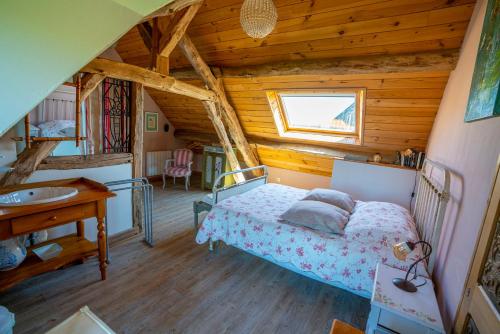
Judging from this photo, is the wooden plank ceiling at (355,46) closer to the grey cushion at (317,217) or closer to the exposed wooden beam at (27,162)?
the grey cushion at (317,217)

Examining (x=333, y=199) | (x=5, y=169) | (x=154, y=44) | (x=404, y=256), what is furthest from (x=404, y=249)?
(x=154, y=44)

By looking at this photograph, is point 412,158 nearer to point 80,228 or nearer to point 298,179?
point 298,179

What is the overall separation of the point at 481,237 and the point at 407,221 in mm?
1288

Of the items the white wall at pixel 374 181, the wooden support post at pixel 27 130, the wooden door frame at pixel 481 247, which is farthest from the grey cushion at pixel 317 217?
the wooden support post at pixel 27 130

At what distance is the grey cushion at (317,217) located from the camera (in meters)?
2.09

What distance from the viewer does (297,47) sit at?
2.89 meters

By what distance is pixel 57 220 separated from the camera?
177 cm

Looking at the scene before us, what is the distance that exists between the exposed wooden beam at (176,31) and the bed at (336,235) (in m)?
1.85

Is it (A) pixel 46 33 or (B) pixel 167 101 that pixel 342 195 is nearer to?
(A) pixel 46 33

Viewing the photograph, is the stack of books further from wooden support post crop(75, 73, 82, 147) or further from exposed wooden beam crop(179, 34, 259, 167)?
wooden support post crop(75, 73, 82, 147)

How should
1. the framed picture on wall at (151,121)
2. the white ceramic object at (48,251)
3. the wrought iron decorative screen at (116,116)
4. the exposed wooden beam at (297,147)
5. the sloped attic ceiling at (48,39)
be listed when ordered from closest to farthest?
the sloped attic ceiling at (48,39), the white ceramic object at (48,251), the wrought iron decorative screen at (116,116), the exposed wooden beam at (297,147), the framed picture on wall at (151,121)

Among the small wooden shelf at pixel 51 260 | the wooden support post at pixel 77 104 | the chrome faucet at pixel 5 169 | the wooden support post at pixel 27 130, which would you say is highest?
the wooden support post at pixel 77 104

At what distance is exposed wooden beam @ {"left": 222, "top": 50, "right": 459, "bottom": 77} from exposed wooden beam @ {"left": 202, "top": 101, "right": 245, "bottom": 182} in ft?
2.89

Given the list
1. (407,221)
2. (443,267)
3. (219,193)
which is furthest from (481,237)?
(219,193)
